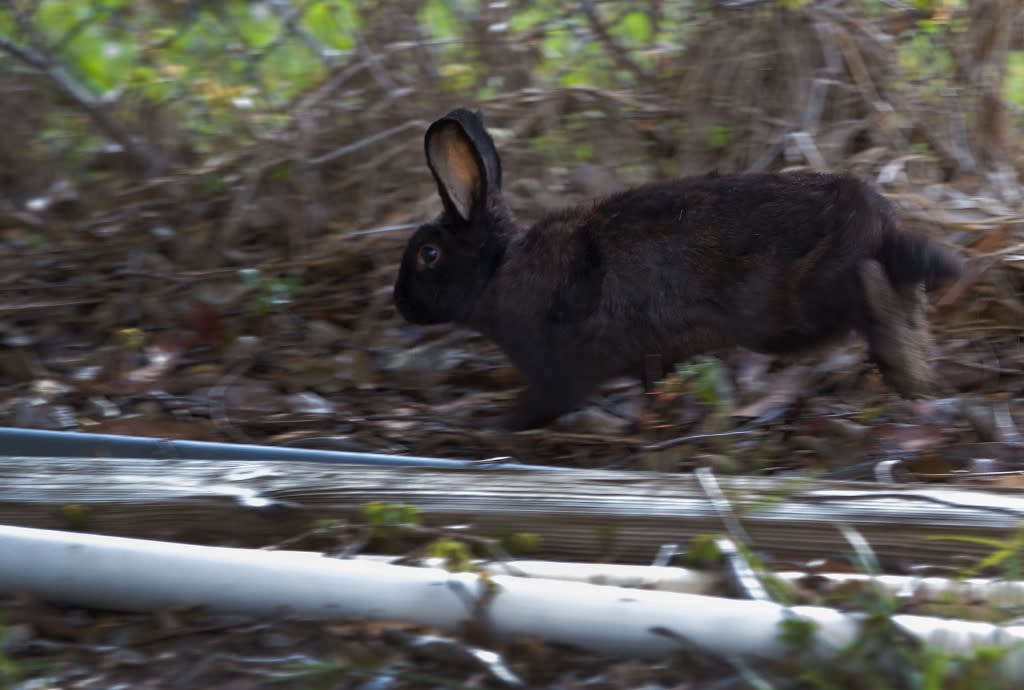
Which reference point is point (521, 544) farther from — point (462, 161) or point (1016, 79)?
point (1016, 79)

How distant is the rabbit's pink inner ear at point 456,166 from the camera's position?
4.73 metres

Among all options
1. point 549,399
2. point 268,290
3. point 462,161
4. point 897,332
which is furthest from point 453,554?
point 268,290

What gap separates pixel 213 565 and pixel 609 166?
3.65 m

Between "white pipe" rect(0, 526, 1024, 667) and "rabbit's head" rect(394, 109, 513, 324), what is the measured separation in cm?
230

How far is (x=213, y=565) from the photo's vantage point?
280 cm

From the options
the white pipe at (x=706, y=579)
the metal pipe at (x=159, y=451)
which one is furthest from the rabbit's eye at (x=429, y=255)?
the white pipe at (x=706, y=579)

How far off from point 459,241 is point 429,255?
0.15 meters

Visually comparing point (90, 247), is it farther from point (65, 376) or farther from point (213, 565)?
point (213, 565)

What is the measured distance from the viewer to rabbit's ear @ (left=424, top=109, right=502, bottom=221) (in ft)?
15.5

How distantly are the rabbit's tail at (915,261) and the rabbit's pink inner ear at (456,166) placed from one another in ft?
5.07

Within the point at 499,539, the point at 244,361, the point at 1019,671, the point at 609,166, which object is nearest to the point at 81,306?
the point at 244,361

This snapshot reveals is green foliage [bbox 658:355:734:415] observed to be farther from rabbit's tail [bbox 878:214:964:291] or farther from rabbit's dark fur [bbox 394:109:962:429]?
rabbit's tail [bbox 878:214:964:291]

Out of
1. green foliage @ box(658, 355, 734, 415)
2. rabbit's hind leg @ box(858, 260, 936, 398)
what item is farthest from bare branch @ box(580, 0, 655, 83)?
rabbit's hind leg @ box(858, 260, 936, 398)

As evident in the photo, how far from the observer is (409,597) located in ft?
8.78
